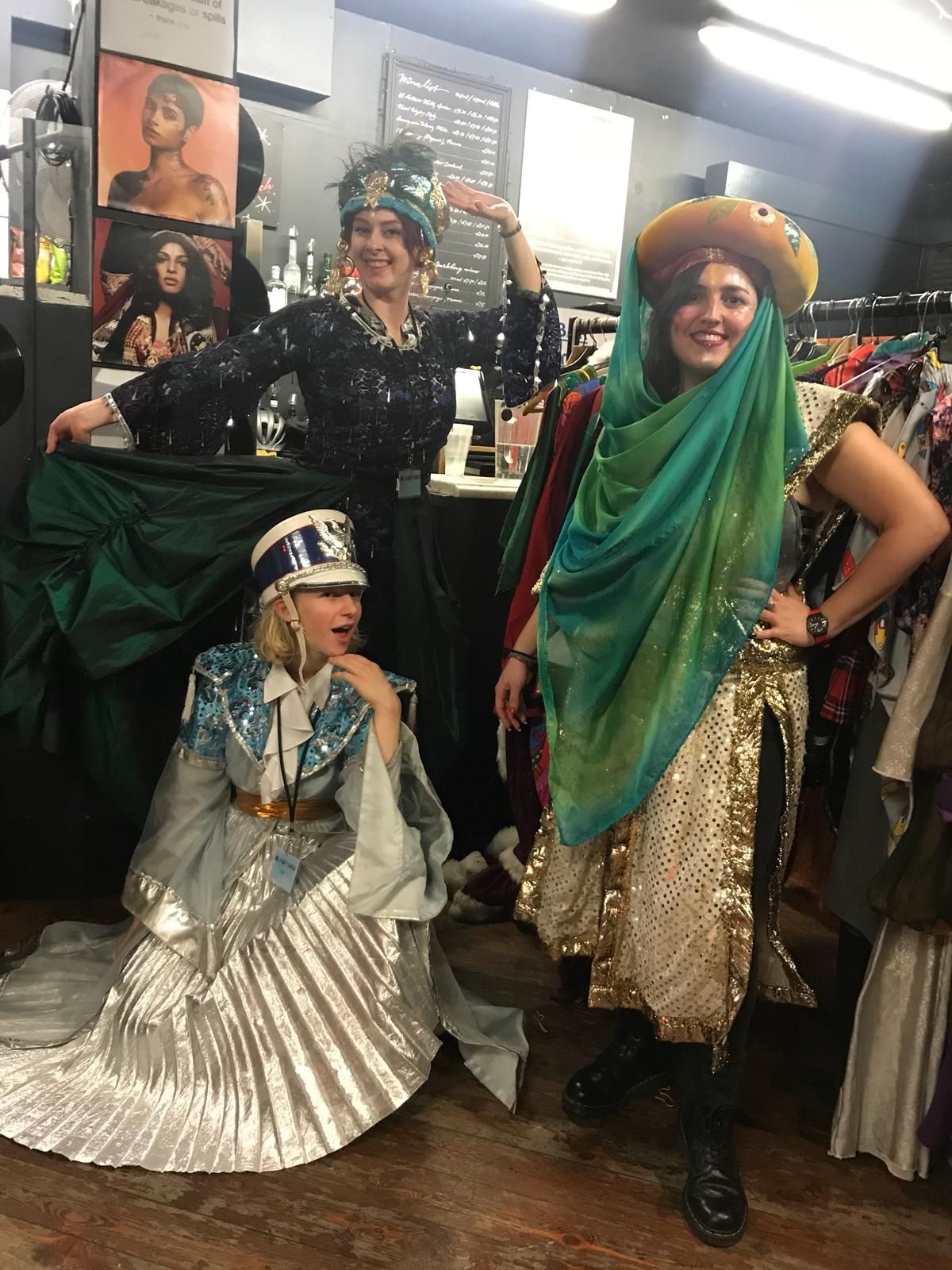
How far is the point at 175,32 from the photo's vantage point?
76.8 inches

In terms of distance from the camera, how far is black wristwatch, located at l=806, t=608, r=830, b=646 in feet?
4.65

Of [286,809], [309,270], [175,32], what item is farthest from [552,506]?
[309,270]

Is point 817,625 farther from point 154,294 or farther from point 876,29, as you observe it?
point 876,29

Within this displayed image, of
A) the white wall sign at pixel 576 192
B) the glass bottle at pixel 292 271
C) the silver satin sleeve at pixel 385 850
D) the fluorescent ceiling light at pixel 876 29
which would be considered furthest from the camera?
the white wall sign at pixel 576 192

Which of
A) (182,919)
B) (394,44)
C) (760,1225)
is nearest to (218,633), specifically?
(182,919)

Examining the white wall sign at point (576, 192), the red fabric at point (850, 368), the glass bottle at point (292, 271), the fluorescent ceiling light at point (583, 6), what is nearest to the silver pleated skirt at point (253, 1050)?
the red fabric at point (850, 368)

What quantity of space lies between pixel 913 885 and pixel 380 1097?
865mm

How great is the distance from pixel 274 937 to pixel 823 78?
136 inches

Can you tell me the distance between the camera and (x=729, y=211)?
4.44ft

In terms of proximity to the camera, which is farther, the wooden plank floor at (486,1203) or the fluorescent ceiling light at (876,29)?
the fluorescent ceiling light at (876,29)

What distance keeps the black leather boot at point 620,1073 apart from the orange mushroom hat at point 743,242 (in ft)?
3.95

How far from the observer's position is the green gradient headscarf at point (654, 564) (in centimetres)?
135

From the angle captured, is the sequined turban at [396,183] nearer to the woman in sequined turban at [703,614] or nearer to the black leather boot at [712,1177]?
the woman in sequined turban at [703,614]

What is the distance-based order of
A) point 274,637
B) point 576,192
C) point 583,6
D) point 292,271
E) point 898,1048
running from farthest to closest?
point 576,192, point 583,6, point 292,271, point 274,637, point 898,1048
